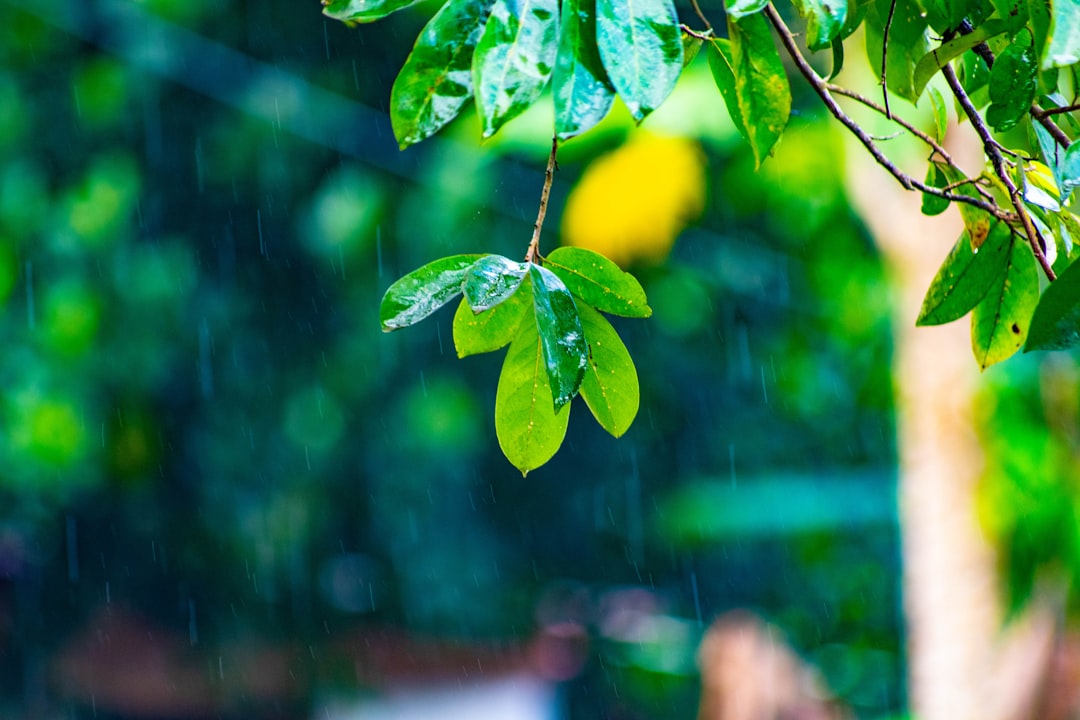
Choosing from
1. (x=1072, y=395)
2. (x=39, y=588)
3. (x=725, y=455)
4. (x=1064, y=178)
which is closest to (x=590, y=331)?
(x=1064, y=178)

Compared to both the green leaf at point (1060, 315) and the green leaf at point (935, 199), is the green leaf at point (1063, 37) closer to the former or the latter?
the green leaf at point (1060, 315)

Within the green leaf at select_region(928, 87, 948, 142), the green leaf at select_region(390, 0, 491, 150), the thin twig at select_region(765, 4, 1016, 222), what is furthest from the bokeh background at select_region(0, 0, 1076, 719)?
the green leaf at select_region(390, 0, 491, 150)

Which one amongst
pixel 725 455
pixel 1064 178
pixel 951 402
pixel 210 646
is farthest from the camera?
pixel 210 646

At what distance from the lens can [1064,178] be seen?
43 centimetres

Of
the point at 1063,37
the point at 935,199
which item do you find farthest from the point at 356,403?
the point at 1063,37

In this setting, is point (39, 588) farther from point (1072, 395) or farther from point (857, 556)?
point (1072, 395)

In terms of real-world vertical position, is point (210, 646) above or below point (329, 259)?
below

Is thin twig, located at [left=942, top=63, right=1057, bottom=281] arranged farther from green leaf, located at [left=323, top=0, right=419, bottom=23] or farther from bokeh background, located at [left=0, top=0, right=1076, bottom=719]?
bokeh background, located at [left=0, top=0, right=1076, bottom=719]

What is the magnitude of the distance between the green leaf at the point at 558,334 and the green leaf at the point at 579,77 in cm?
9

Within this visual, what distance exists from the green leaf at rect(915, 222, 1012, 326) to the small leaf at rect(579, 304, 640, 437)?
0.52 ft

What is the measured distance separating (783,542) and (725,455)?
0.30 meters

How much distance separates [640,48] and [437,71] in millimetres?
76

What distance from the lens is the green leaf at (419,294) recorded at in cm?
44

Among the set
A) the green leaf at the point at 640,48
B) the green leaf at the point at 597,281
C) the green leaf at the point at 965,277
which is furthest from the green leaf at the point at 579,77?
the green leaf at the point at 965,277
